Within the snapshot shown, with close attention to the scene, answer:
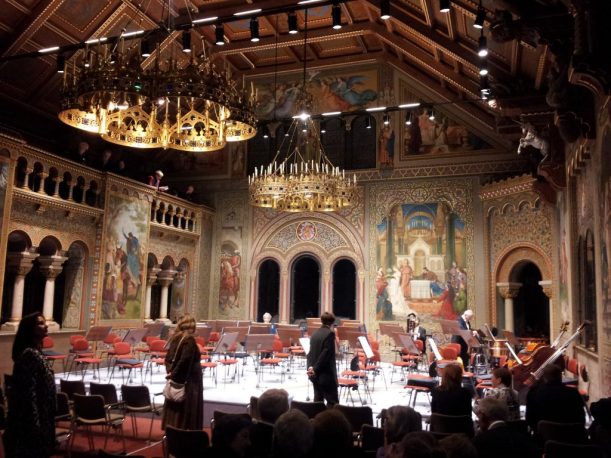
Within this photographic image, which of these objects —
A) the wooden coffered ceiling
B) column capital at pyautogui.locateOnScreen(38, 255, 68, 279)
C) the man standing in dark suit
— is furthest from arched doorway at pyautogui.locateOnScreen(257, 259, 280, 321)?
the man standing in dark suit

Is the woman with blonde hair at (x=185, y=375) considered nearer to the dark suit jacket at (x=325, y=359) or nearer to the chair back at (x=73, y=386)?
the chair back at (x=73, y=386)

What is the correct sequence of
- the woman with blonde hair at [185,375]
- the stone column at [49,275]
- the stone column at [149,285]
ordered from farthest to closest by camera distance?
the stone column at [149,285] < the stone column at [49,275] < the woman with blonde hair at [185,375]

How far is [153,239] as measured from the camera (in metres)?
17.5

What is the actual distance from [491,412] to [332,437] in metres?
1.56

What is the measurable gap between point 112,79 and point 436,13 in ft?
26.8

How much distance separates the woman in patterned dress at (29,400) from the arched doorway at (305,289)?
15.6m

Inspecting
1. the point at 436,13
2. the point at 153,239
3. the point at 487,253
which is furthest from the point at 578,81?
the point at 153,239

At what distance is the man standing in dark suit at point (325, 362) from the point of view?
290 inches

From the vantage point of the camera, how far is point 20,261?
1303cm

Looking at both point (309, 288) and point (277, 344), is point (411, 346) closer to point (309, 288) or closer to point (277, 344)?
point (277, 344)

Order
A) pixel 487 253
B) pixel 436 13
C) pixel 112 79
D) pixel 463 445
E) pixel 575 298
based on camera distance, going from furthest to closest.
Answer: pixel 487 253 < pixel 436 13 < pixel 575 298 < pixel 112 79 < pixel 463 445

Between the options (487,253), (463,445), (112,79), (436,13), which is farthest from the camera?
(487,253)

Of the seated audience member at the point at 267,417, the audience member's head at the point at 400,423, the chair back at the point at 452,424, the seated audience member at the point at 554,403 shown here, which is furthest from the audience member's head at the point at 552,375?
the seated audience member at the point at 267,417

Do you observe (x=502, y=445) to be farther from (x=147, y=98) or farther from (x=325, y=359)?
(x=147, y=98)
